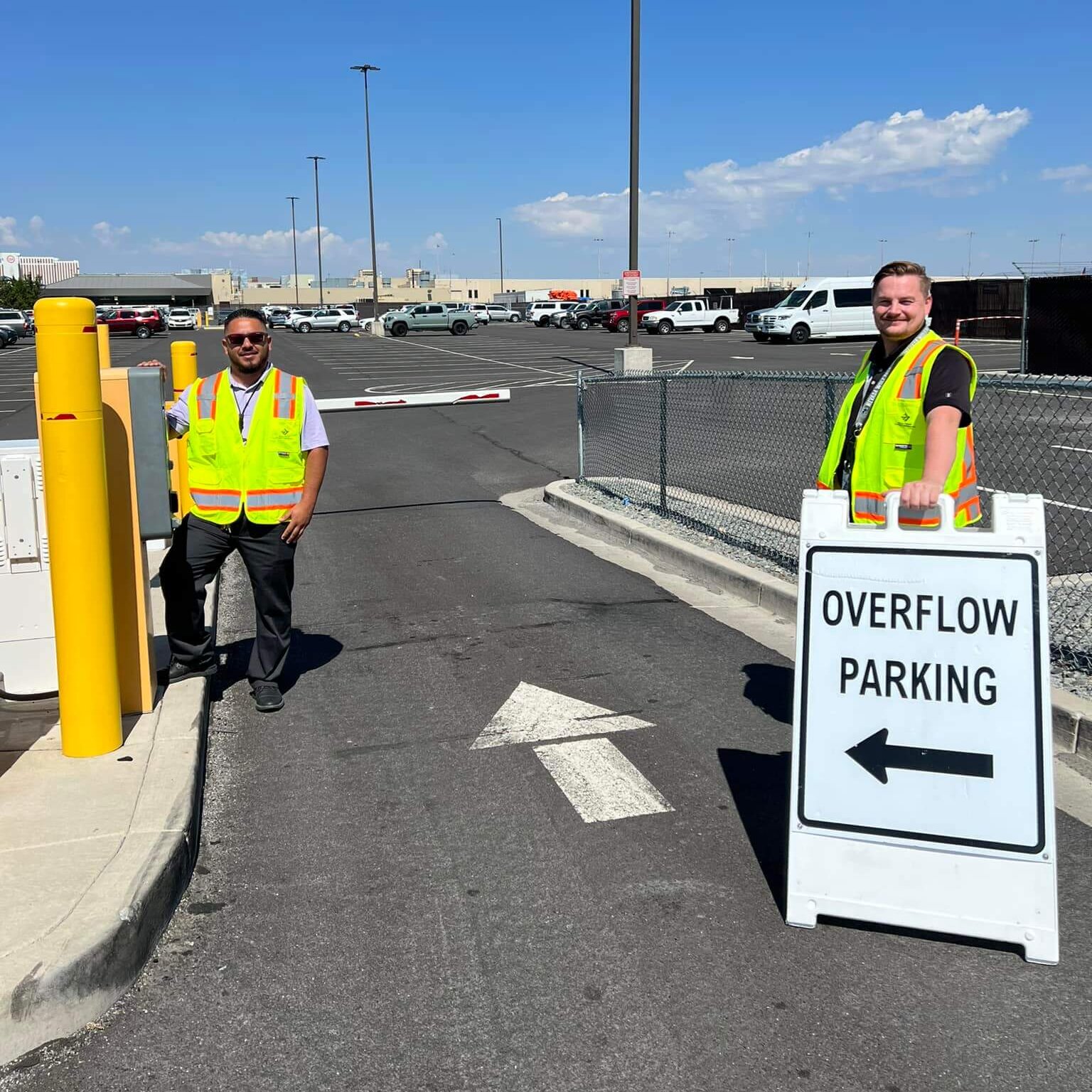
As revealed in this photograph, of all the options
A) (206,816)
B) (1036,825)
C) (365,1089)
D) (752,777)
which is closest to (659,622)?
(752,777)

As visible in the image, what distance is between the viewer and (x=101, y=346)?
6.88 meters

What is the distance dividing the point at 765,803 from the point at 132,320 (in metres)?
64.6

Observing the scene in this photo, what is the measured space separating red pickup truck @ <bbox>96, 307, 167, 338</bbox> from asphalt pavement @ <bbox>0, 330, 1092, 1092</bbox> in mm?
61573

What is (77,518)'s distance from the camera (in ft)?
13.6

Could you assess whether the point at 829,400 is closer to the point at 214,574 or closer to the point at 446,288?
the point at 214,574

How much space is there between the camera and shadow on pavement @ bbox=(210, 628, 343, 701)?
227 inches

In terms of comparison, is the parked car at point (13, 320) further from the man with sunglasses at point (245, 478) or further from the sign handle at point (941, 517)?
the sign handle at point (941, 517)

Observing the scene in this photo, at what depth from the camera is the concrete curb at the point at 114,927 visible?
9.37 feet

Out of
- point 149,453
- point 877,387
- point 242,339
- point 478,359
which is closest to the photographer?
point 877,387

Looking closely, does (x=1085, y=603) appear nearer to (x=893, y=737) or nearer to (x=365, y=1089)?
(x=893, y=737)

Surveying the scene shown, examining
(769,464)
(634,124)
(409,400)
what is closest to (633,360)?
(634,124)

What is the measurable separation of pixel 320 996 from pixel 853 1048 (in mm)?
1377

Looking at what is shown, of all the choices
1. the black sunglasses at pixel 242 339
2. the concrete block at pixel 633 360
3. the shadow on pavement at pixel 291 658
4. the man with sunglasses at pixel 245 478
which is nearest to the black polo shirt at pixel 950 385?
the man with sunglasses at pixel 245 478

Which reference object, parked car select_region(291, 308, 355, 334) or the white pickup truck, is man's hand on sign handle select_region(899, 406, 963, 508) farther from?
parked car select_region(291, 308, 355, 334)
